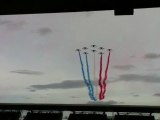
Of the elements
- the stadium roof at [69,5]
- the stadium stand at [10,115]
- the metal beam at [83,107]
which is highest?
the stadium roof at [69,5]

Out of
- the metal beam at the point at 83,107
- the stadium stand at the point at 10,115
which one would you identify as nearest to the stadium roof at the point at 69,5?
the metal beam at the point at 83,107

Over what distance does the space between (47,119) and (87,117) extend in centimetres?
503

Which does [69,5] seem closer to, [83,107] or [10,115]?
[83,107]

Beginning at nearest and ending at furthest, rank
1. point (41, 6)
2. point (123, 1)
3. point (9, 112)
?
point (123, 1), point (41, 6), point (9, 112)

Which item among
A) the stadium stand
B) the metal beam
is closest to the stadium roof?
the metal beam

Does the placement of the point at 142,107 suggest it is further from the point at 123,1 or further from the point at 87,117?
the point at 123,1

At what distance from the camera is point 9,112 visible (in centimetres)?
3553

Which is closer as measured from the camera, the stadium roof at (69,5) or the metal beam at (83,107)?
the stadium roof at (69,5)

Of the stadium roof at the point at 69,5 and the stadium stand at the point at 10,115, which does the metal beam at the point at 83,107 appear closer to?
the stadium stand at the point at 10,115

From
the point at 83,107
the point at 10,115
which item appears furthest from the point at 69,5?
the point at 10,115

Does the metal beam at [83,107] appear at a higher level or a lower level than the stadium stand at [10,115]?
higher

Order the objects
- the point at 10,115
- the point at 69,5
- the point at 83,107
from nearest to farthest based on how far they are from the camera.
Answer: the point at 69,5 < the point at 83,107 < the point at 10,115

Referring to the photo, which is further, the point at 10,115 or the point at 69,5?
Result: the point at 10,115

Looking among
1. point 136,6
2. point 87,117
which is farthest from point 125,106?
point 136,6
